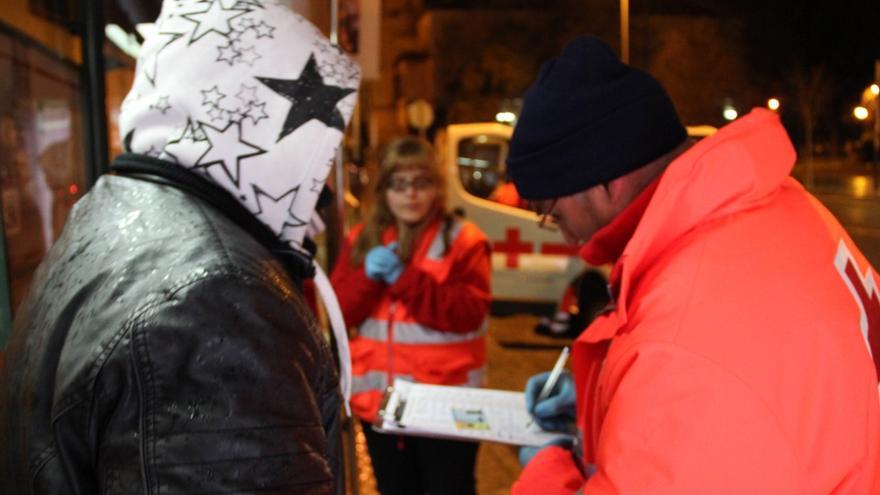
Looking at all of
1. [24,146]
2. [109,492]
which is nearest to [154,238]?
[109,492]

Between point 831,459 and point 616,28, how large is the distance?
142 cm

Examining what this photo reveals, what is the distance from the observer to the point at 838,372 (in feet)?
3.28

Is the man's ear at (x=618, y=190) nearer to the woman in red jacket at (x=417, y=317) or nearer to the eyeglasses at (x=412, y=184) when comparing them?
the woman in red jacket at (x=417, y=317)

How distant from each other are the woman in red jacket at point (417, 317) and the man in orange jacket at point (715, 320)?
1.40 m

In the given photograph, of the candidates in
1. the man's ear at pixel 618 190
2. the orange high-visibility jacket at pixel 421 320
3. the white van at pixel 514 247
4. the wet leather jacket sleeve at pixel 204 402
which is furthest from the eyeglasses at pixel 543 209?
the white van at pixel 514 247

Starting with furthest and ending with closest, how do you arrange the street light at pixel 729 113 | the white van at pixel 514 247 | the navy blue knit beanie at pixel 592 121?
1. the white van at pixel 514 247
2. the street light at pixel 729 113
3. the navy blue knit beanie at pixel 592 121

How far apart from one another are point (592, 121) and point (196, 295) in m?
0.80

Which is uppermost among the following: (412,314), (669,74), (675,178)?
(669,74)

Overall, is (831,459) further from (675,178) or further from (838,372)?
(675,178)

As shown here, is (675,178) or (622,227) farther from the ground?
(675,178)

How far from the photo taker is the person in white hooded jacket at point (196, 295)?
836mm

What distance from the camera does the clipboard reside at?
72.5 inches

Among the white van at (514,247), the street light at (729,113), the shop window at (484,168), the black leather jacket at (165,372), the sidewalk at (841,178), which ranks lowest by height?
the white van at (514,247)

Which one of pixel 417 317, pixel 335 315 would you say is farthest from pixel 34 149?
pixel 335 315
